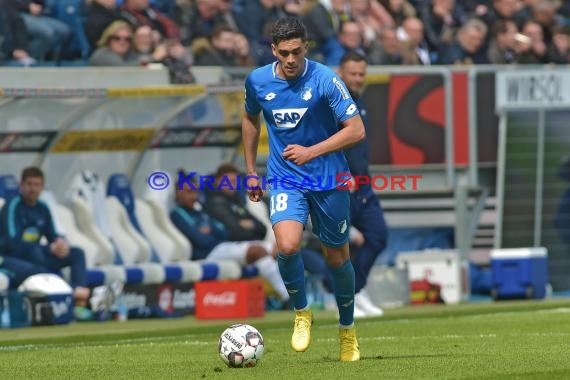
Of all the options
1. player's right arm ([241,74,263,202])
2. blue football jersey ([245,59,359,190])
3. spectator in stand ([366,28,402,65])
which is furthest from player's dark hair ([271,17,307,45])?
spectator in stand ([366,28,402,65])

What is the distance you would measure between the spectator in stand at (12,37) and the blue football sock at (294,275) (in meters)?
8.87

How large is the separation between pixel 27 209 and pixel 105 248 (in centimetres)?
158

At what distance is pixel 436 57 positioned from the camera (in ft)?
82.0

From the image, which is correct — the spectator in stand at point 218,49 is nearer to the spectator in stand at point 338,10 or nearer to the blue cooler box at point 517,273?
the spectator in stand at point 338,10

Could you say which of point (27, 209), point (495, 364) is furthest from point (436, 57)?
point (495, 364)

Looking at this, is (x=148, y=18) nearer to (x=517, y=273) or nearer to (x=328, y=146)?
(x=517, y=273)

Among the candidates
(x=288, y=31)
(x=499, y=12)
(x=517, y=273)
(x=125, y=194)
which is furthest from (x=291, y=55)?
(x=499, y=12)

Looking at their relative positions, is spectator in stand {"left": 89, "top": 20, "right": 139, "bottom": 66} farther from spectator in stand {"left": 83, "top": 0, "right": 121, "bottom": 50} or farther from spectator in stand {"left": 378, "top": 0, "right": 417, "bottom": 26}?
spectator in stand {"left": 378, "top": 0, "right": 417, "bottom": 26}

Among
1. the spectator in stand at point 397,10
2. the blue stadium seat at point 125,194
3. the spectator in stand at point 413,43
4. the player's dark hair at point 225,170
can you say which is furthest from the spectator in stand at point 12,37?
the spectator in stand at point 397,10

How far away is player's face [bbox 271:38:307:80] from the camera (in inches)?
419

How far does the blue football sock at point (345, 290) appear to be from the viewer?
36.1ft

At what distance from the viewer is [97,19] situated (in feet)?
65.1

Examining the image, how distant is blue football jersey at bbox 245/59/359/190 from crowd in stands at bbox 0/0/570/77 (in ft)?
Result: 28.3

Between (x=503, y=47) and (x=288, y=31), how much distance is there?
14671 mm
